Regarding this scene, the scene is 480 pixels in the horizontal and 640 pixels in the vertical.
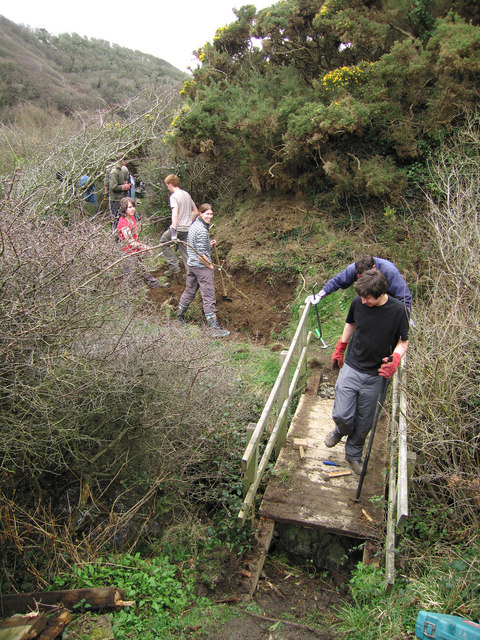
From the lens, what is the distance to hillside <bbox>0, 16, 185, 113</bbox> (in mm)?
21750

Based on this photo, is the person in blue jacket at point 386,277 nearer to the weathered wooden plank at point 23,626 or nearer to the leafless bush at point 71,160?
the weathered wooden plank at point 23,626

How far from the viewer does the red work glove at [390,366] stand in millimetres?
3984

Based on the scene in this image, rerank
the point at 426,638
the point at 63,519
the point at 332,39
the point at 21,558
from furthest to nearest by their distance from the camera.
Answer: the point at 332,39 → the point at 63,519 → the point at 21,558 → the point at 426,638

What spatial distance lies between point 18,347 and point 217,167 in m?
9.61

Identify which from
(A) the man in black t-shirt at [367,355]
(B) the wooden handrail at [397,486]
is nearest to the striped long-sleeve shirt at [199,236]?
(A) the man in black t-shirt at [367,355]

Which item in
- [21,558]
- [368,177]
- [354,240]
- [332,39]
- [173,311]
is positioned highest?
[332,39]

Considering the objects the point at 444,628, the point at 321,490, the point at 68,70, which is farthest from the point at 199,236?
the point at 68,70

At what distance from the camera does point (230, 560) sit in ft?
13.5

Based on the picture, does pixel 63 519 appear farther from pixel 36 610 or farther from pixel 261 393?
pixel 261 393

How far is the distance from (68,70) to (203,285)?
2581 cm

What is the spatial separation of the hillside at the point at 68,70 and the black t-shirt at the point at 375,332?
62.5ft

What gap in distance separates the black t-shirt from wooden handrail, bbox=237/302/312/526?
885mm

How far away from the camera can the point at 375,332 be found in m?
4.17

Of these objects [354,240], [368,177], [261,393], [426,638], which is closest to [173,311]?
[261,393]
